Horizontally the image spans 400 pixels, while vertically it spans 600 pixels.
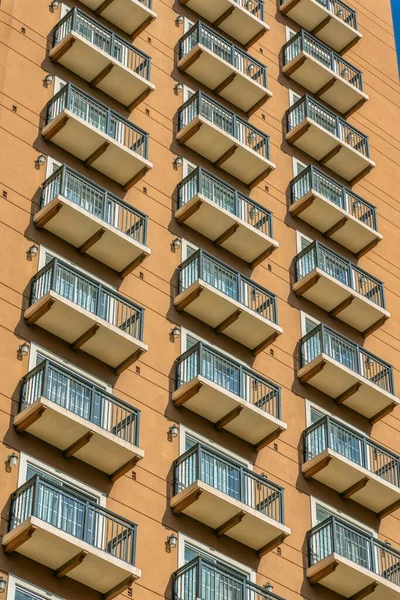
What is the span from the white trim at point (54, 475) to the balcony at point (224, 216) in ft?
36.0

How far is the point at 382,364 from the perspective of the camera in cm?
4647

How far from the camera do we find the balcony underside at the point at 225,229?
147ft

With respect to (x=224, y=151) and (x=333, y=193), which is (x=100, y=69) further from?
(x=333, y=193)

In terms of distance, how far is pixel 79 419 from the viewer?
3675 centimetres

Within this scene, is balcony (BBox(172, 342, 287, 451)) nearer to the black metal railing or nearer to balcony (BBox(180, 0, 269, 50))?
the black metal railing

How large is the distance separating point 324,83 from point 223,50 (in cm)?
509

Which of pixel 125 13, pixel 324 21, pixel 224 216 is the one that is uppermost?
pixel 324 21

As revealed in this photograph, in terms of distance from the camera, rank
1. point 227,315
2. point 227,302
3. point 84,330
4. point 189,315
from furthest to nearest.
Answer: point 227,315 → point 189,315 → point 227,302 → point 84,330

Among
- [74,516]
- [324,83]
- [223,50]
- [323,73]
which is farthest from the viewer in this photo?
[324,83]

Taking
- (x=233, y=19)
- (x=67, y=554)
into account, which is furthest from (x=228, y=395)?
(x=233, y=19)

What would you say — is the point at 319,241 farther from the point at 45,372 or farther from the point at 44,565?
the point at 44,565

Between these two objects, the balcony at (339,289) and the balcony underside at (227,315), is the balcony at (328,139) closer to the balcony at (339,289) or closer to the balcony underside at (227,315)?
the balcony at (339,289)

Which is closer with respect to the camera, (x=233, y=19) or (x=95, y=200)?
(x=95, y=200)

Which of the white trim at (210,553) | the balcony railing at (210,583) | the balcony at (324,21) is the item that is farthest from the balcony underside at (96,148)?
the balcony at (324,21)
